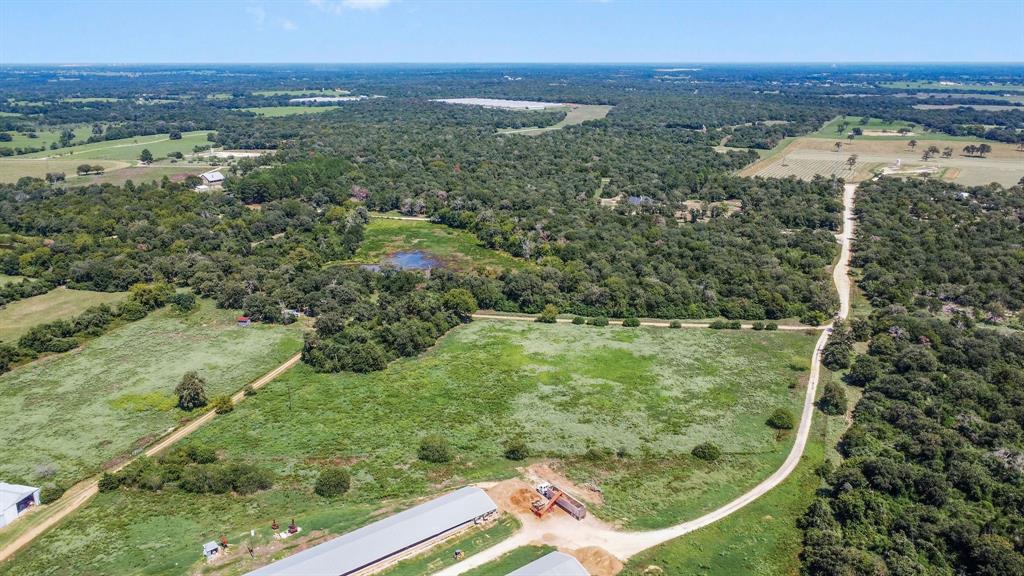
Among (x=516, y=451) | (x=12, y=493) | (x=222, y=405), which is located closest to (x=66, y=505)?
(x=12, y=493)

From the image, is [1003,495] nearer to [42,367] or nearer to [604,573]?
[604,573]

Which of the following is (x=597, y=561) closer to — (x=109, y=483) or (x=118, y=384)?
(x=109, y=483)

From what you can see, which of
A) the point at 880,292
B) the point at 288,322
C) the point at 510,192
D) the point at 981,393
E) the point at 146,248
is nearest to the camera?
the point at 981,393

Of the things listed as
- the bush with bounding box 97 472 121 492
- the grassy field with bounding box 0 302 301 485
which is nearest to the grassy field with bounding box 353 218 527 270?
the grassy field with bounding box 0 302 301 485

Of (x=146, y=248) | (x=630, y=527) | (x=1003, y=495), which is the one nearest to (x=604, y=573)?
(x=630, y=527)

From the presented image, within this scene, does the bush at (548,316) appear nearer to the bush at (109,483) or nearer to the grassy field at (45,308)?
the bush at (109,483)
